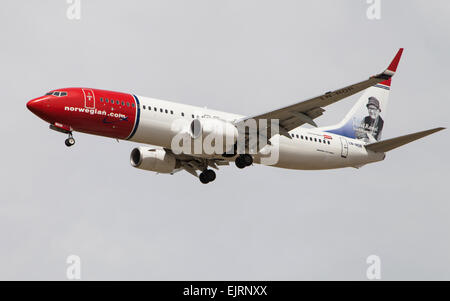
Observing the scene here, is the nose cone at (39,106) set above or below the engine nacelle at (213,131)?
above

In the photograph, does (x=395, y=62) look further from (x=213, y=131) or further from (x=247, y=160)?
(x=213, y=131)

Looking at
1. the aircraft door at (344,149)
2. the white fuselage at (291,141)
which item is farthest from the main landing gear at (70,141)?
the aircraft door at (344,149)

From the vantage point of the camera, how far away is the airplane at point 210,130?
4809 centimetres

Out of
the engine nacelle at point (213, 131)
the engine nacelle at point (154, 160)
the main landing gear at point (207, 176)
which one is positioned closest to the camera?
the engine nacelle at point (213, 131)

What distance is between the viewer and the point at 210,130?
162 feet

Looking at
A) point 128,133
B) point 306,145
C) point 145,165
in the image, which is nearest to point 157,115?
point 128,133

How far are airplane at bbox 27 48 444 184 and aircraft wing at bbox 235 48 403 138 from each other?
1.9 inches

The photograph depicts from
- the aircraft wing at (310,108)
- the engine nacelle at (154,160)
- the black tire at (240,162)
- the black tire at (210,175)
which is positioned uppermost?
the aircraft wing at (310,108)

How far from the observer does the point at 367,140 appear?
191ft

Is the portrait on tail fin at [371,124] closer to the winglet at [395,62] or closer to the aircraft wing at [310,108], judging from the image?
the winglet at [395,62]

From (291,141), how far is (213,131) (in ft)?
20.5

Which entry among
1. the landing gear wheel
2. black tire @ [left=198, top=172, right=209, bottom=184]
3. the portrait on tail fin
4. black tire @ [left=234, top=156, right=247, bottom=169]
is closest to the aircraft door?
the portrait on tail fin

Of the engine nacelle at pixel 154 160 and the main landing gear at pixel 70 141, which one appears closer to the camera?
the main landing gear at pixel 70 141

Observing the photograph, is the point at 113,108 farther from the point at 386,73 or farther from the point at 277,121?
the point at 386,73
